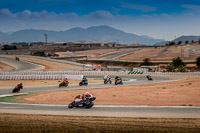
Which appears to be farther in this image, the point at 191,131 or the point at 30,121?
the point at 30,121

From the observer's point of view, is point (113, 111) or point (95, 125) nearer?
point (95, 125)

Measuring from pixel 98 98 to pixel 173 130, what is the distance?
12.3m

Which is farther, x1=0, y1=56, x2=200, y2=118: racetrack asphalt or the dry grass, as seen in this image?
x1=0, y1=56, x2=200, y2=118: racetrack asphalt

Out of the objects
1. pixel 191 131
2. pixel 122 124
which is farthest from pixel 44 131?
pixel 191 131

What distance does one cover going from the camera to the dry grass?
13.5 m

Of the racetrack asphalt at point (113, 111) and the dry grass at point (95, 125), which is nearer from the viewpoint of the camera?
the dry grass at point (95, 125)

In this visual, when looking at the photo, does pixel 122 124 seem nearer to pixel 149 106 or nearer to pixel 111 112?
pixel 111 112

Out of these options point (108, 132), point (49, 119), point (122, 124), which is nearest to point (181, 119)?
point (122, 124)

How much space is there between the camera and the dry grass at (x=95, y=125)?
13484mm

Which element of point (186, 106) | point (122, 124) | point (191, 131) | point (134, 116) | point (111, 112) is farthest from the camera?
point (186, 106)

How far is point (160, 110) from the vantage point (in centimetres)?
1870

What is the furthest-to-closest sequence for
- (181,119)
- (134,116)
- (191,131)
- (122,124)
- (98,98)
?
(98,98) → (134,116) → (181,119) → (122,124) → (191,131)

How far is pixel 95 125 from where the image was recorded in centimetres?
1412

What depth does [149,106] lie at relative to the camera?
20.3 meters
